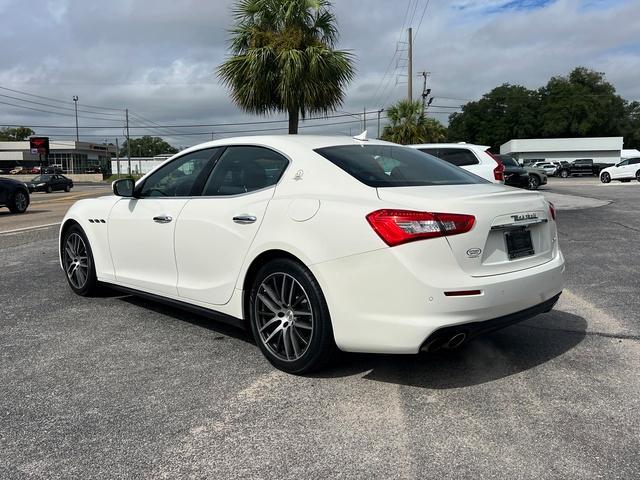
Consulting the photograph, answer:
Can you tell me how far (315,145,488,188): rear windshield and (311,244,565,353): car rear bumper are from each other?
1.97 feet

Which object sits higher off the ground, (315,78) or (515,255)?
(315,78)

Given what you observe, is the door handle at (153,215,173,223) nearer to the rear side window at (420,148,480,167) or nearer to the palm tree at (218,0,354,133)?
the rear side window at (420,148,480,167)

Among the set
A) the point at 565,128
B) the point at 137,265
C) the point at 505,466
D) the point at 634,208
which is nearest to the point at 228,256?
the point at 137,265

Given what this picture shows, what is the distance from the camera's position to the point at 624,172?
108ft

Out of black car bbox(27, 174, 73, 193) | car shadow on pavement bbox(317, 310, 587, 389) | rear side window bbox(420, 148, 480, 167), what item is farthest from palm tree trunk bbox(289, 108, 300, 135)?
black car bbox(27, 174, 73, 193)

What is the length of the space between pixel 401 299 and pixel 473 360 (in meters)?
1.10

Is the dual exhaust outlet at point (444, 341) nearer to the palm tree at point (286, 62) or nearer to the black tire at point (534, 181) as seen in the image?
the palm tree at point (286, 62)

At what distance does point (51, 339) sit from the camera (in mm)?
4457

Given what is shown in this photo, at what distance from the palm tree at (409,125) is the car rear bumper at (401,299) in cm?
2713

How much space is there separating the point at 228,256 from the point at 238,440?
142cm

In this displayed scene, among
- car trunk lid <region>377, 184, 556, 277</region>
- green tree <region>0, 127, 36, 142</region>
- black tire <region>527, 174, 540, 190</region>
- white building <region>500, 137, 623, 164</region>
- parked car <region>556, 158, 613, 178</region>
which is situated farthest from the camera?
green tree <region>0, 127, 36, 142</region>

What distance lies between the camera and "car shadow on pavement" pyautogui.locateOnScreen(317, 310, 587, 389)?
11.7 ft

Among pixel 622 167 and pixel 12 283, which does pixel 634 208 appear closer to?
pixel 12 283

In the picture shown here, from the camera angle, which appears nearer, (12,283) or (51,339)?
(51,339)
